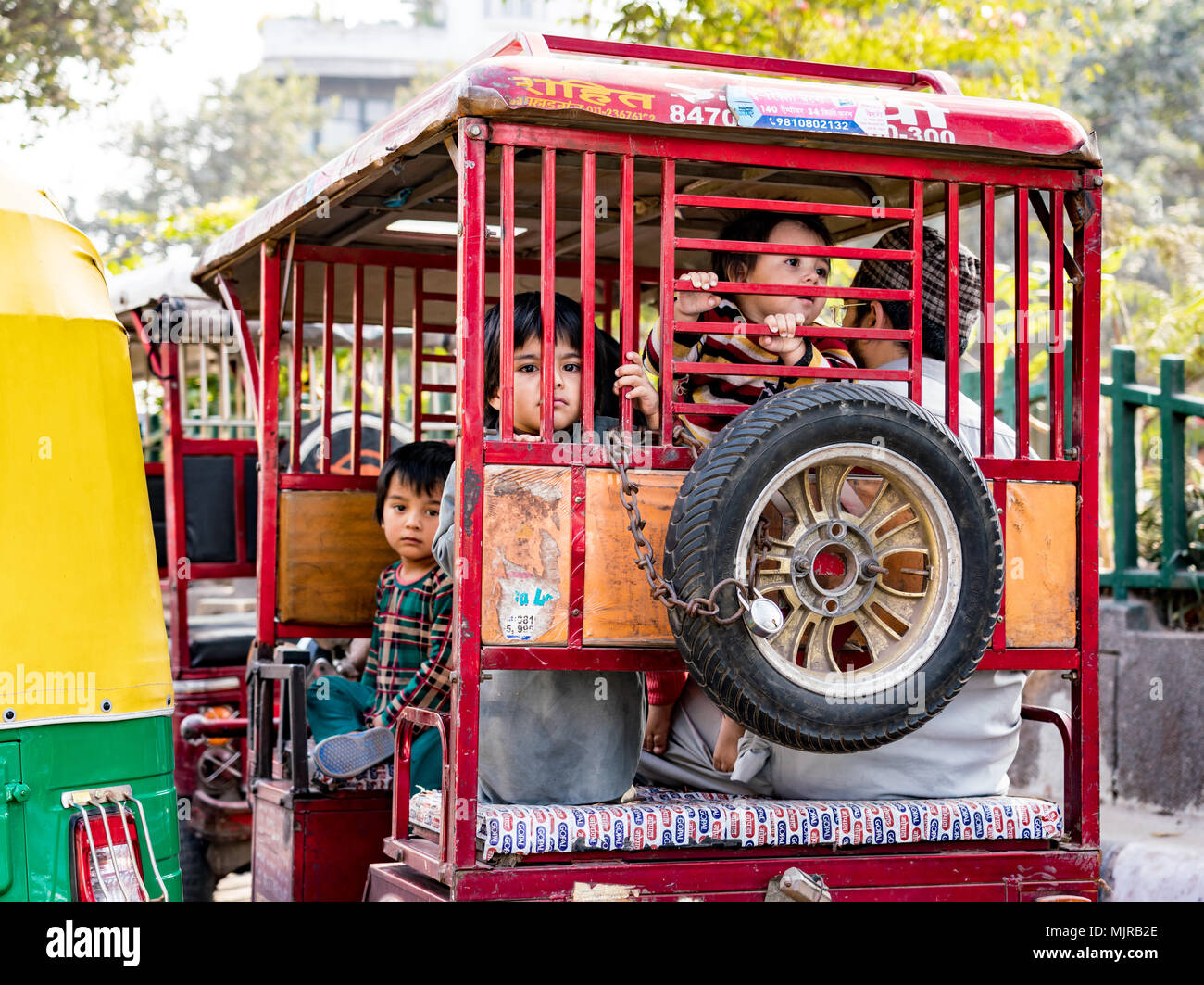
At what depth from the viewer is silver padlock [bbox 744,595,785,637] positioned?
2.63 metres

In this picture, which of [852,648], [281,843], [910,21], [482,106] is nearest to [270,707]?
[281,843]

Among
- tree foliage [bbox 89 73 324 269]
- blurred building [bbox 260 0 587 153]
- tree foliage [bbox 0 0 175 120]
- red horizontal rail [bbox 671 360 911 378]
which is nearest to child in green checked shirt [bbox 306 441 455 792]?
red horizontal rail [bbox 671 360 911 378]

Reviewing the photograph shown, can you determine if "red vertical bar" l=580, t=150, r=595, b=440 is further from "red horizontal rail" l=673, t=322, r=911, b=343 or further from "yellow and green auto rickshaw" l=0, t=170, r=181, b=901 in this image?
"yellow and green auto rickshaw" l=0, t=170, r=181, b=901

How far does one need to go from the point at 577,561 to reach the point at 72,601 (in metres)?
1.00

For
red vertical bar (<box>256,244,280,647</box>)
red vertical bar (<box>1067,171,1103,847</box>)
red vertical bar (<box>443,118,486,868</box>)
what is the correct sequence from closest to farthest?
red vertical bar (<box>443,118,486,868</box>) → red vertical bar (<box>1067,171,1103,847</box>) → red vertical bar (<box>256,244,280,647</box>)

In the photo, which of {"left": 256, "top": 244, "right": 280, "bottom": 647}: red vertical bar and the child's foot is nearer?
the child's foot

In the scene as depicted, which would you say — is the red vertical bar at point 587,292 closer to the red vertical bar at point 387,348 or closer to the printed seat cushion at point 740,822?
the printed seat cushion at point 740,822

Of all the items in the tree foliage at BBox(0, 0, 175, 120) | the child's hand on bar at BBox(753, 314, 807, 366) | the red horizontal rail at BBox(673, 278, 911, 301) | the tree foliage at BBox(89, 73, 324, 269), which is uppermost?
the tree foliage at BBox(89, 73, 324, 269)

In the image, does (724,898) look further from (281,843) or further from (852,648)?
(281,843)

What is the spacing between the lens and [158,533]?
21.9 feet

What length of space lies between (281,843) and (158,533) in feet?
10.1

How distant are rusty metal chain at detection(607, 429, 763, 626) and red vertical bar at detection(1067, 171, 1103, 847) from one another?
2.92 feet

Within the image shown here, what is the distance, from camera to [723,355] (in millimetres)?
3189

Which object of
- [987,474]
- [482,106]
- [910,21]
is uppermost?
[910,21]
